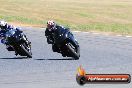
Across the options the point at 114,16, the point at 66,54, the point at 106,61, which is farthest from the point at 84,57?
the point at 114,16

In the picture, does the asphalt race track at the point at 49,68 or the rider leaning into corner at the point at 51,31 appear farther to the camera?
the asphalt race track at the point at 49,68

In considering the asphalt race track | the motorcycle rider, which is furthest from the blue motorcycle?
the asphalt race track

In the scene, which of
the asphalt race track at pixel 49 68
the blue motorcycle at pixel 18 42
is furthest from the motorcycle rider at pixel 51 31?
the asphalt race track at pixel 49 68

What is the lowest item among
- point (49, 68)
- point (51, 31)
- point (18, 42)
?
point (49, 68)

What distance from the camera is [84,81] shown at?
10141 millimetres

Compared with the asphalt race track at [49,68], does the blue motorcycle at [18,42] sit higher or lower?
higher

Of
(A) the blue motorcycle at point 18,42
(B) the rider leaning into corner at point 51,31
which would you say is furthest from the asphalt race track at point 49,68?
(B) the rider leaning into corner at point 51,31

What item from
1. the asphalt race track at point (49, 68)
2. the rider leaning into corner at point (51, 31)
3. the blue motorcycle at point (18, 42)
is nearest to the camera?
the rider leaning into corner at point (51, 31)

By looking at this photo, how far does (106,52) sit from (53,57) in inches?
224

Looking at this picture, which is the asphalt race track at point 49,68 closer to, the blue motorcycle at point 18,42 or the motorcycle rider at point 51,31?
the blue motorcycle at point 18,42

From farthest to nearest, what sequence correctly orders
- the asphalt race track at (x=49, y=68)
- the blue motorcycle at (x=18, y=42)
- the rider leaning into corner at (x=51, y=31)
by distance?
1. the asphalt race track at (x=49, y=68)
2. the blue motorcycle at (x=18, y=42)
3. the rider leaning into corner at (x=51, y=31)

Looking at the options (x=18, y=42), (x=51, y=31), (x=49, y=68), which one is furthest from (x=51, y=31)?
(x=49, y=68)

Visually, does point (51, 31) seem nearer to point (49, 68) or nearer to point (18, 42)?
point (18, 42)

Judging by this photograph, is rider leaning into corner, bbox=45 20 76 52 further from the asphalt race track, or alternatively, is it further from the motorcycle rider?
the asphalt race track
